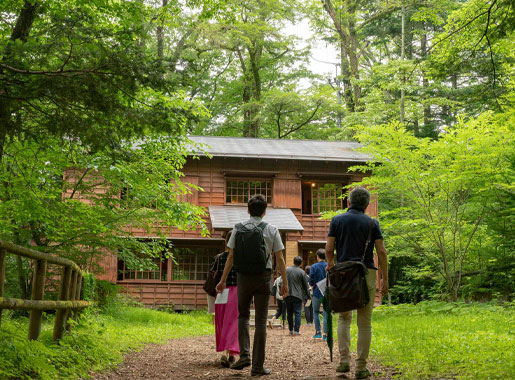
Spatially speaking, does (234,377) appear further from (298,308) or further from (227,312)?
(298,308)

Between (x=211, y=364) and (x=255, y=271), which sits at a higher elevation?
(x=255, y=271)

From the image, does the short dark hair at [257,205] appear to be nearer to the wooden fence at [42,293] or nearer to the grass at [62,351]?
the wooden fence at [42,293]

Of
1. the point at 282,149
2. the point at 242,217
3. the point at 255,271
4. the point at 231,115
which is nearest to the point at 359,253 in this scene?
the point at 255,271

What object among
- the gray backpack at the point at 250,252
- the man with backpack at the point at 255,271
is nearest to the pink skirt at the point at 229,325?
the man with backpack at the point at 255,271

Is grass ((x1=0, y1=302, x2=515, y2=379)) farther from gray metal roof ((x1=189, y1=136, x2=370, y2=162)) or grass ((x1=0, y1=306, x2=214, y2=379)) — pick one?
gray metal roof ((x1=189, y1=136, x2=370, y2=162))

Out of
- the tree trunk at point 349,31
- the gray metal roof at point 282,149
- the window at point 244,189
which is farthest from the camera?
the tree trunk at point 349,31

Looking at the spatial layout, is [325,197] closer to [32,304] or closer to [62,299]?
[62,299]

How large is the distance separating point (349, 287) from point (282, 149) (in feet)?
59.5

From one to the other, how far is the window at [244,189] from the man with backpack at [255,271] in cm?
1662

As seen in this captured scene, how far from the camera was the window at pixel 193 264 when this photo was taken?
22016 millimetres

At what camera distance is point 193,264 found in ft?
72.9

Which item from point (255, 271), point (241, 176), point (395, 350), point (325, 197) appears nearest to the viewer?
point (255, 271)

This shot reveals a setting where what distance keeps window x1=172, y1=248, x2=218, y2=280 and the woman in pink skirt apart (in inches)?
607

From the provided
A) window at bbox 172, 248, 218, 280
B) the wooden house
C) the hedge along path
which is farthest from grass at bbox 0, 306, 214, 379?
window at bbox 172, 248, 218, 280
